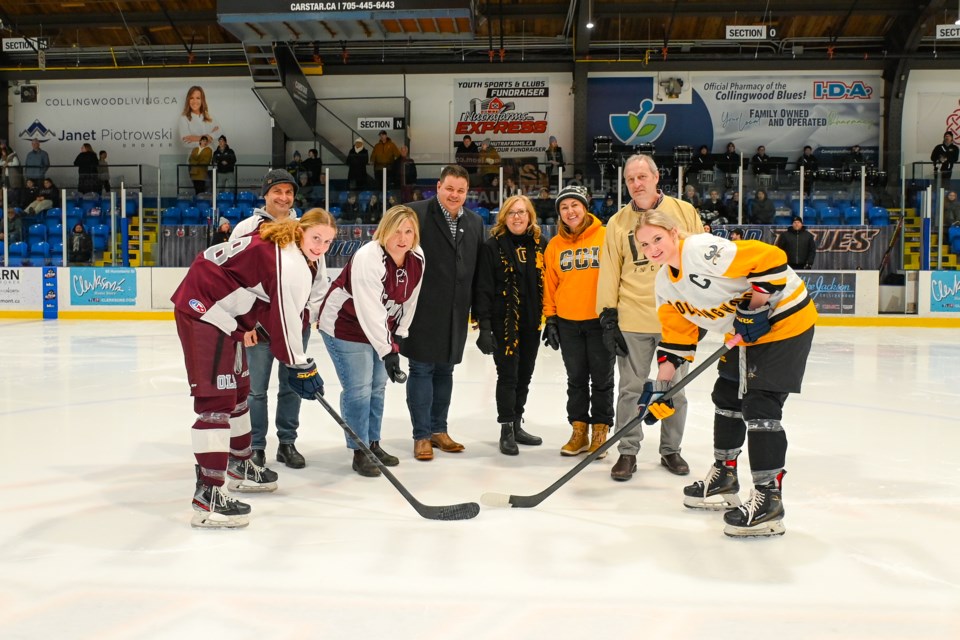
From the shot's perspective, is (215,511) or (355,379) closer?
(215,511)

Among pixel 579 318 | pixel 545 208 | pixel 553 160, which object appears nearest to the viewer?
pixel 579 318

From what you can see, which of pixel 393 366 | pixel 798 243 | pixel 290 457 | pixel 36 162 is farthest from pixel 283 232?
pixel 36 162

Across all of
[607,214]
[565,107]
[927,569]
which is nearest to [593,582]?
[927,569]

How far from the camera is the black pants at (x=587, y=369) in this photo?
13.8ft

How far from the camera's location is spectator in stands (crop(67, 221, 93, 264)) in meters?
13.4

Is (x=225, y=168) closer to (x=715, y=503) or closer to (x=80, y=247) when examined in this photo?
(x=80, y=247)

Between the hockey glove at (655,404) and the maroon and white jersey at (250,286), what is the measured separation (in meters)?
1.34

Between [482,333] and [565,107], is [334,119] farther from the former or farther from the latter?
[482,333]

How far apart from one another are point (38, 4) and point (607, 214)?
11883 millimetres

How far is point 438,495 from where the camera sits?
11.7 ft

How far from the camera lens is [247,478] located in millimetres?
3670

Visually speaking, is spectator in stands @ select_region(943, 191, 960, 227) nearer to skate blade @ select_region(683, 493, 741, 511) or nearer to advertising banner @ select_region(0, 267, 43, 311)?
skate blade @ select_region(683, 493, 741, 511)

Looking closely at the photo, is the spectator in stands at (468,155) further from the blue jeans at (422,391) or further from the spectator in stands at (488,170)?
the blue jeans at (422,391)

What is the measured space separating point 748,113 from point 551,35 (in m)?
4.34
